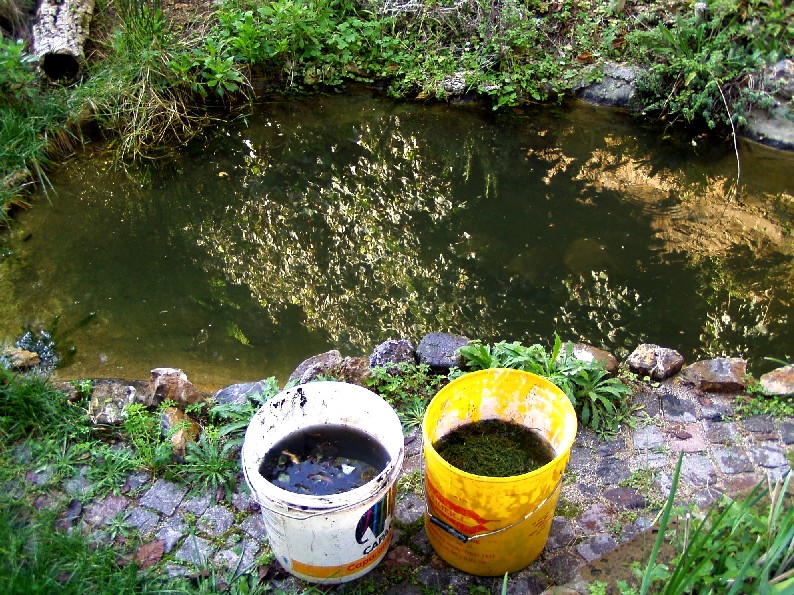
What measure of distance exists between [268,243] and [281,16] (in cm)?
236

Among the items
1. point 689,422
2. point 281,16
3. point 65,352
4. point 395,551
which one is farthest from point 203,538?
point 281,16

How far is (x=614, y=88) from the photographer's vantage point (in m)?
5.80

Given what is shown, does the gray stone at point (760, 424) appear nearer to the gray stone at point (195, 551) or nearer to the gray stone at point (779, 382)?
the gray stone at point (779, 382)

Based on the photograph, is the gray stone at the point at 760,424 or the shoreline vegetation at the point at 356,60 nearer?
the gray stone at the point at 760,424

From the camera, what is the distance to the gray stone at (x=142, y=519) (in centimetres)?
256

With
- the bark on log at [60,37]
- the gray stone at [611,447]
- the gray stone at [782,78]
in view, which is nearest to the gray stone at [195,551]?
the gray stone at [611,447]

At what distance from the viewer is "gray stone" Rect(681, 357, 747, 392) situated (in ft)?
10.1

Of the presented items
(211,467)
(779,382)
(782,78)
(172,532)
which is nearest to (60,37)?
(211,467)

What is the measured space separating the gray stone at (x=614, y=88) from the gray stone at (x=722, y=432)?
3.63 meters

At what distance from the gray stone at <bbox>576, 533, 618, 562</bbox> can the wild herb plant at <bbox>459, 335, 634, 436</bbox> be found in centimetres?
53

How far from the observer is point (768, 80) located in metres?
5.34

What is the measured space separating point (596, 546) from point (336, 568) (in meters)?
0.96

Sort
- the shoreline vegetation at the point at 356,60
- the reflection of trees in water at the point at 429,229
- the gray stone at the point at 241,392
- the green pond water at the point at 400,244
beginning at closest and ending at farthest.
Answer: the gray stone at the point at 241,392, the green pond water at the point at 400,244, the reflection of trees in water at the point at 429,229, the shoreline vegetation at the point at 356,60

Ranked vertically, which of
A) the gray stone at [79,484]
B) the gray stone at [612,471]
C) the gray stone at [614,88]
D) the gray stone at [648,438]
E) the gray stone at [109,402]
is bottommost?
the gray stone at [612,471]
